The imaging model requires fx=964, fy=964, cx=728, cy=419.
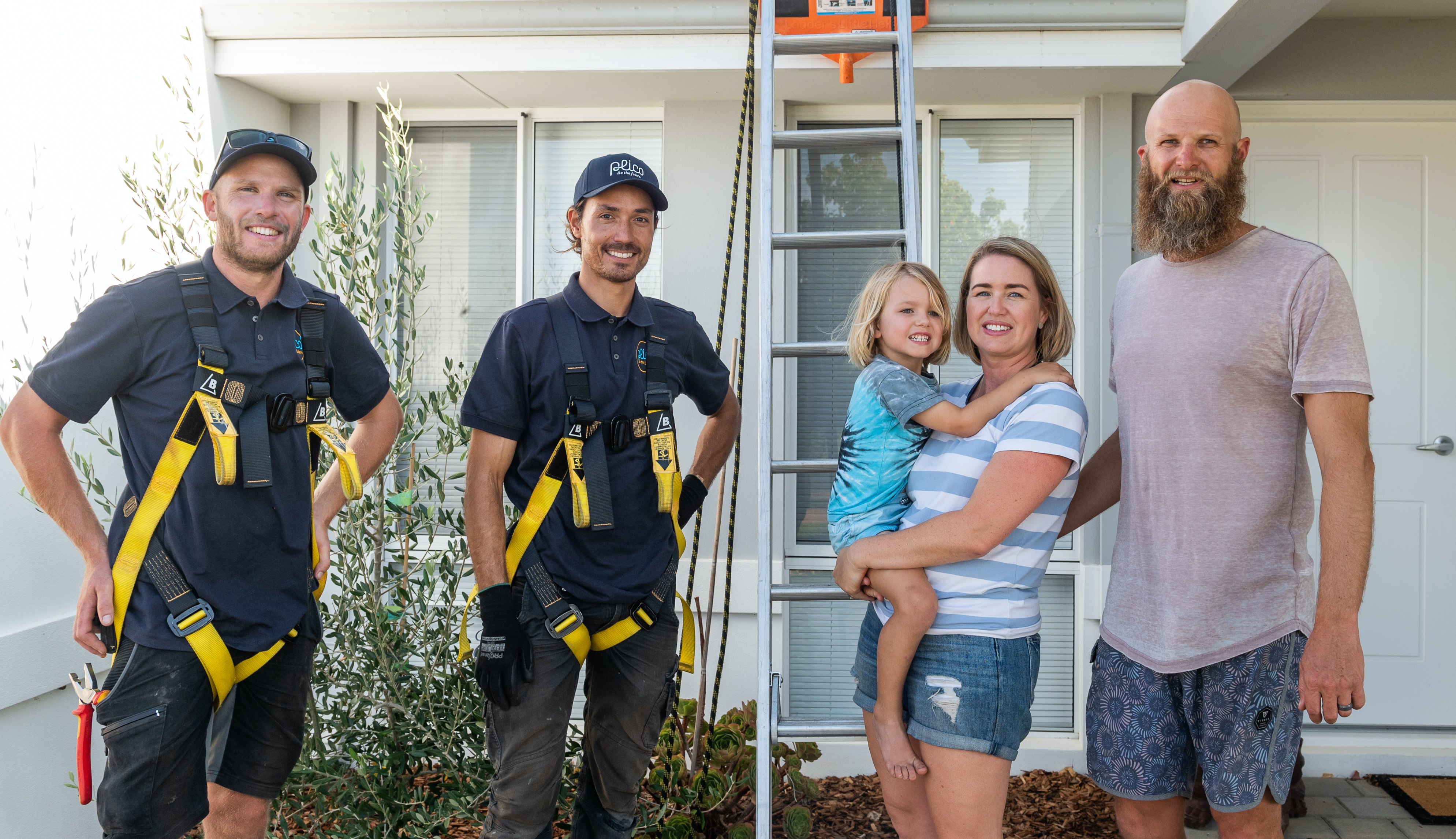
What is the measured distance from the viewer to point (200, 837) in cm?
340

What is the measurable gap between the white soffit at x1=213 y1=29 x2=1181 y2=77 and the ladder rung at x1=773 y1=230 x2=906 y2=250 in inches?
56.5

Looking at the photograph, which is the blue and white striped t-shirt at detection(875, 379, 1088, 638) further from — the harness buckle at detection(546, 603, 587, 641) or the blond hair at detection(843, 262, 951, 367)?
the harness buckle at detection(546, 603, 587, 641)

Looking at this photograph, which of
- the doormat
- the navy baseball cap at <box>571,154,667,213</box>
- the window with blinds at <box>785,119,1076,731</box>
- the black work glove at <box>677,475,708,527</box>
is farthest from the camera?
the window with blinds at <box>785,119,1076,731</box>

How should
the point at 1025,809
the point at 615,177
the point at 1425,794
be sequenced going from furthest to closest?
the point at 1425,794 < the point at 1025,809 < the point at 615,177

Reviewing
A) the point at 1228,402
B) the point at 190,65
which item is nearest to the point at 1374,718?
the point at 1228,402

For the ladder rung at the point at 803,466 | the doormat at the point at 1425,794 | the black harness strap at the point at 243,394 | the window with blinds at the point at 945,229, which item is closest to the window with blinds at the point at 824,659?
the window with blinds at the point at 945,229

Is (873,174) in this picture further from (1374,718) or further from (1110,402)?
(1374,718)

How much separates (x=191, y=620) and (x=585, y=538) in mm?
899

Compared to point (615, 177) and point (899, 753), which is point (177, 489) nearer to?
point (615, 177)

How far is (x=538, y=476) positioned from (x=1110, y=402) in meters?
2.68

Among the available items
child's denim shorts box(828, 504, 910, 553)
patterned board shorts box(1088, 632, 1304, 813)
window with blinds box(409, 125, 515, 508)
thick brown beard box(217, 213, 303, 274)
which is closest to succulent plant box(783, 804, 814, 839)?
patterned board shorts box(1088, 632, 1304, 813)

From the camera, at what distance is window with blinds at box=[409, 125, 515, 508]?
4.48m

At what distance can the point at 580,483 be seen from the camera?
236 centimetres

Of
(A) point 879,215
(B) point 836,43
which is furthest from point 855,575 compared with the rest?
(A) point 879,215
